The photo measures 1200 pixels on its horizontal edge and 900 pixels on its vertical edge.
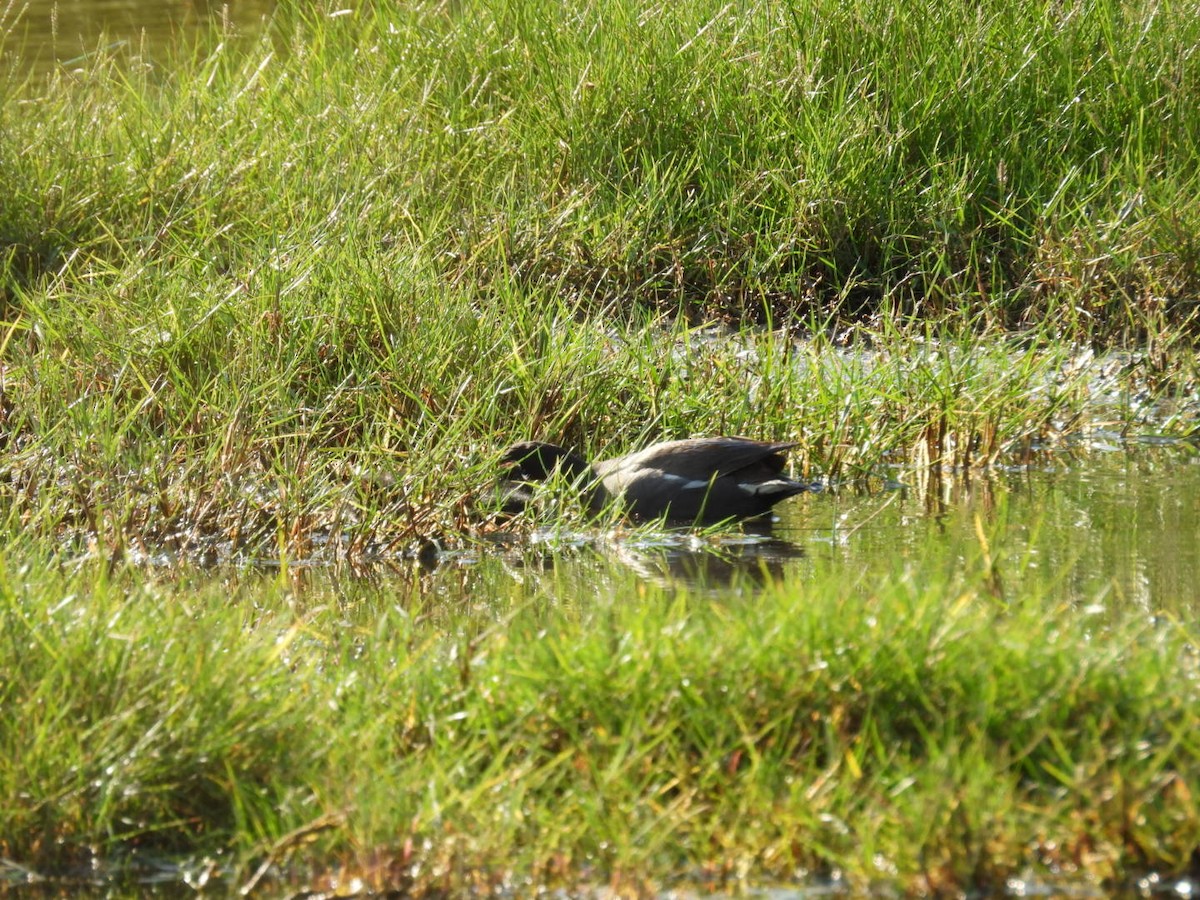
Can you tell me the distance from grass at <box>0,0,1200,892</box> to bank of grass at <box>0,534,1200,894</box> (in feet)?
0.04

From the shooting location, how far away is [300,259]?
23.6ft

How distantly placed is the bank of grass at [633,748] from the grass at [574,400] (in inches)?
0.4

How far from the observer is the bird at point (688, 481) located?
6461mm

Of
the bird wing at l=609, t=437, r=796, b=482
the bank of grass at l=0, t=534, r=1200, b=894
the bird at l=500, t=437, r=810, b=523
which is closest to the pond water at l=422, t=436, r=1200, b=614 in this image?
the bird at l=500, t=437, r=810, b=523

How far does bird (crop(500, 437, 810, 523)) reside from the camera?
646 centimetres

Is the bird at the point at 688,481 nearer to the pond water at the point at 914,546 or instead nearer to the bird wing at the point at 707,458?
the bird wing at the point at 707,458

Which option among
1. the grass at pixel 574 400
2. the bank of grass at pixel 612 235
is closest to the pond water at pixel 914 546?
the grass at pixel 574 400

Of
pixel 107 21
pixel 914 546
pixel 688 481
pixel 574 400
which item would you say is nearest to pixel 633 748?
pixel 914 546

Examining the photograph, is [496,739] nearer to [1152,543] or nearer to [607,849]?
[607,849]

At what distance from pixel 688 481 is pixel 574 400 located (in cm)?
87

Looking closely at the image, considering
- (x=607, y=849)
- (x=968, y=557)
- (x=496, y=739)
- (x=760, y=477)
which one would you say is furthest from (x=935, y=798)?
A: (x=760, y=477)

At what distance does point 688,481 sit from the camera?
6492 millimetres

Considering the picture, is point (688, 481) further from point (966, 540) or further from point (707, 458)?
point (966, 540)

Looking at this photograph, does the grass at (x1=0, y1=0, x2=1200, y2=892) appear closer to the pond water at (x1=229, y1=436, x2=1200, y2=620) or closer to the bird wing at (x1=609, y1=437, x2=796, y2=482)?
the pond water at (x1=229, y1=436, x2=1200, y2=620)
